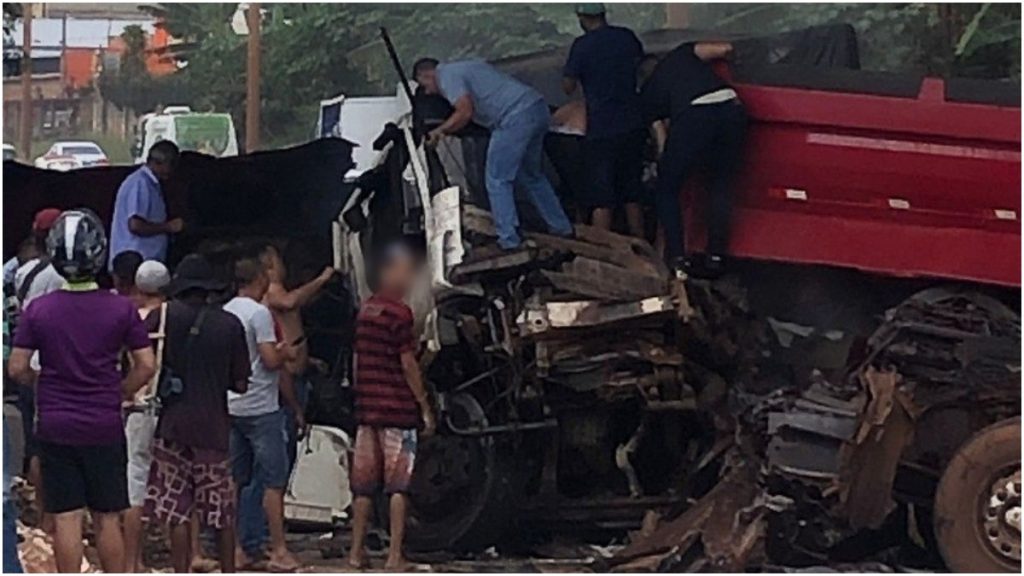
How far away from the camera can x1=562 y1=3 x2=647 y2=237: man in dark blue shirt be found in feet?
28.4

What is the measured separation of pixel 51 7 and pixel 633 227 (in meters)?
2.40

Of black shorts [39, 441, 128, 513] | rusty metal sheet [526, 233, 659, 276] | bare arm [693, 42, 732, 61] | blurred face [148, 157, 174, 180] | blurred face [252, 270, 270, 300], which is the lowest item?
black shorts [39, 441, 128, 513]

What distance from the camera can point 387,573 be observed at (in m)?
8.42

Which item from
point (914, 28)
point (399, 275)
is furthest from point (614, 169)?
point (914, 28)

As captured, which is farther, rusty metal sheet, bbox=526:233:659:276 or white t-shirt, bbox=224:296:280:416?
rusty metal sheet, bbox=526:233:659:276

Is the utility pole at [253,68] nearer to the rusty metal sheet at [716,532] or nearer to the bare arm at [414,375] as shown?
the bare arm at [414,375]

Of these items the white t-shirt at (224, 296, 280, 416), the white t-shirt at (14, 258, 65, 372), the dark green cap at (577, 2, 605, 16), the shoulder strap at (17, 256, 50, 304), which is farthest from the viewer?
the dark green cap at (577, 2, 605, 16)

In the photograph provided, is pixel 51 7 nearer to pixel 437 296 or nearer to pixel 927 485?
pixel 437 296

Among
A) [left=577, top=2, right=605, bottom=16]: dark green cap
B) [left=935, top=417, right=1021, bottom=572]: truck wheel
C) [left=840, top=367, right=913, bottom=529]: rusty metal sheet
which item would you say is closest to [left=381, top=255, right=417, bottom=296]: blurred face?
[left=577, top=2, right=605, bottom=16]: dark green cap

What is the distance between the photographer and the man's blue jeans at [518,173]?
338 inches

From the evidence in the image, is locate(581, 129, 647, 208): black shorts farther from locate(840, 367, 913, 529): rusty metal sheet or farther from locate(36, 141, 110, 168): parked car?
locate(36, 141, 110, 168): parked car

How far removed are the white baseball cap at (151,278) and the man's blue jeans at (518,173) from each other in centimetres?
129

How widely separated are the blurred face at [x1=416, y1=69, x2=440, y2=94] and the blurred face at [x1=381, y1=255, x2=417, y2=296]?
66 centimetres

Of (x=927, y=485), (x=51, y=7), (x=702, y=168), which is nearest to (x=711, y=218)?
(x=702, y=168)
